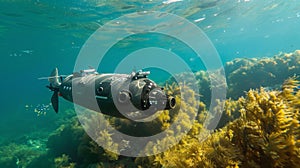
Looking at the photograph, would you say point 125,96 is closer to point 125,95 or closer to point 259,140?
point 125,95

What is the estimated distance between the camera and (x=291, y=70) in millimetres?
11383

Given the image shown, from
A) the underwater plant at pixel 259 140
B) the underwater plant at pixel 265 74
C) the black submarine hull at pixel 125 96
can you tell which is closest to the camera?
the underwater plant at pixel 259 140

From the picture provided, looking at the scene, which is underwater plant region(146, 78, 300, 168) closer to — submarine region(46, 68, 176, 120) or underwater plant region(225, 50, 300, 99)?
submarine region(46, 68, 176, 120)

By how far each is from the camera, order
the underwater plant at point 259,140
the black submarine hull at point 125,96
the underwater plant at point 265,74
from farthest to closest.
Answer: the underwater plant at point 265,74
the black submarine hull at point 125,96
the underwater plant at point 259,140

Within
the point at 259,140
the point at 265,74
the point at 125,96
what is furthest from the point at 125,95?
the point at 265,74

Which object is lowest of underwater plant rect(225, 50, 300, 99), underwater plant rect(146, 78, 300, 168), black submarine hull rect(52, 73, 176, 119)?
underwater plant rect(146, 78, 300, 168)

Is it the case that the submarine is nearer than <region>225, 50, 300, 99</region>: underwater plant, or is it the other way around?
the submarine

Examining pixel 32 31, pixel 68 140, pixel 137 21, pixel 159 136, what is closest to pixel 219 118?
pixel 159 136

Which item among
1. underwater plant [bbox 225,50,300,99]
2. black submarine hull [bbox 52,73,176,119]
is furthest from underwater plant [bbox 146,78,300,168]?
underwater plant [bbox 225,50,300,99]

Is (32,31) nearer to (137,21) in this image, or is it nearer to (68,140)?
(137,21)

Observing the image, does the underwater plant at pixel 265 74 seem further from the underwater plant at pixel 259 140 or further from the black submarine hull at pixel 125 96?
the underwater plant at pixel 259 140

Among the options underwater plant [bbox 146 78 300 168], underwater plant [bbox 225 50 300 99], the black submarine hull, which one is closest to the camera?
underwater plant [bbox 146 78 300 168]

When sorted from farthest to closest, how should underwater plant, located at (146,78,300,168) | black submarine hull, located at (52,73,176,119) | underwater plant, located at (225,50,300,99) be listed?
underwater plant, located at (225,50,300,99), black submarine hull, located at (52,73,176,119), underwater plant, located at (146,78,300,168)

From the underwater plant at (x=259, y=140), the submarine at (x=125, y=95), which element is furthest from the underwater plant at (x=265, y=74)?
the underwater plant at (x=259, y=140)
